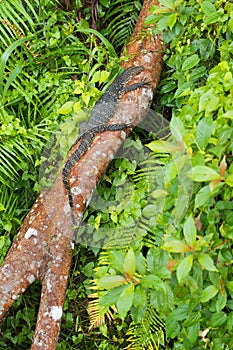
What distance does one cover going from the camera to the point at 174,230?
8.56ft

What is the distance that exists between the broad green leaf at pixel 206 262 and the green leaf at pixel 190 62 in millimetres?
1497

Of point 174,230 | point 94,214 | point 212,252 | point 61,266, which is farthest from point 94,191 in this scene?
point 212,252

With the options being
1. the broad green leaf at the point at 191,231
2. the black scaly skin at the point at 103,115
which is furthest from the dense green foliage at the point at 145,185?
the black scaly skin at the point at 103,115

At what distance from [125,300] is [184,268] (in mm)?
276

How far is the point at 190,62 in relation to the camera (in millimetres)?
3438

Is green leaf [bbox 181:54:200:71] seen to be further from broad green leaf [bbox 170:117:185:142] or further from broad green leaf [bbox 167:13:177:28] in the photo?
broad green leaf [bbox 170:117:185:142]

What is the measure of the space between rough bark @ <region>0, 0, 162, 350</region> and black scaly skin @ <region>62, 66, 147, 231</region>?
0.04m

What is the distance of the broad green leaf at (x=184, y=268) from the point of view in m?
2.28

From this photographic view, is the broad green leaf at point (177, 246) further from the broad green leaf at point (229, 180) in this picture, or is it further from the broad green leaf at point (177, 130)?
the broad green leaf at point (177, 130)

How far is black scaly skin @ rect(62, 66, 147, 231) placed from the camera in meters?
3.60

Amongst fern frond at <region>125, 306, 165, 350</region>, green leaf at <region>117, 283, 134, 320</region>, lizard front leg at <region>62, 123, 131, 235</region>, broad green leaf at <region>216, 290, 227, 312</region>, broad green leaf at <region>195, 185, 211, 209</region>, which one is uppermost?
broad green leaf at <region>195, 185, 211, 209</region>

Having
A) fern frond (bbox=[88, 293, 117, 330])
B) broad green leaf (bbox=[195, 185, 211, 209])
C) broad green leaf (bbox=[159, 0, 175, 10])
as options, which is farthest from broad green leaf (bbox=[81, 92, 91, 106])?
broad green leaf (bbox=[195, 185, 211, 209])

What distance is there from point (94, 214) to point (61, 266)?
54cm

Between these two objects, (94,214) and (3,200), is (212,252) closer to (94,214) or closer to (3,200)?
(94,214)
